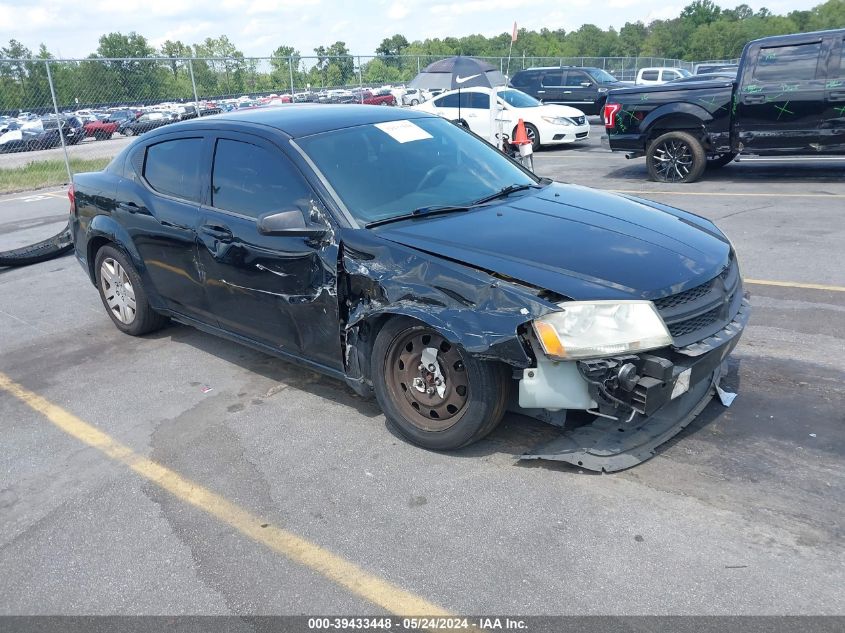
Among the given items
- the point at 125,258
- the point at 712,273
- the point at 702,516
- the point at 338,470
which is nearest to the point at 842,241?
the point at 712,273

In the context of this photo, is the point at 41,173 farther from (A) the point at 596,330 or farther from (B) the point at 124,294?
(A) the point at 596,330

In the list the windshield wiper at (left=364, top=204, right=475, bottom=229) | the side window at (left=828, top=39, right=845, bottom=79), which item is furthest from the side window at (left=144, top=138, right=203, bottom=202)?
the side window at (left=828, top=39, right=845, bottom=79)

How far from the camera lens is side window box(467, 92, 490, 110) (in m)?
16.6

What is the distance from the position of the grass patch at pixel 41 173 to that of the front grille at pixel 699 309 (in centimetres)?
1596

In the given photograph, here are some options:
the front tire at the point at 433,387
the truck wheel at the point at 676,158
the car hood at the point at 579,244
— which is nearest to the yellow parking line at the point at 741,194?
the truck wheel at the point at 676,158

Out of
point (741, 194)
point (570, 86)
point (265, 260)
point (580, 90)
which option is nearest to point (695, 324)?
point (265, 260)

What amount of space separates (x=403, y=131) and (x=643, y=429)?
2409mm

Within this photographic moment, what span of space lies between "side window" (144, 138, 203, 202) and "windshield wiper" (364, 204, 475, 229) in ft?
4.99

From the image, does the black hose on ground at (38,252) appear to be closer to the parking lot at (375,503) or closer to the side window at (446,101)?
the parking lot at (375,503)

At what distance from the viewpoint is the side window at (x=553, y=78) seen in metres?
22.2

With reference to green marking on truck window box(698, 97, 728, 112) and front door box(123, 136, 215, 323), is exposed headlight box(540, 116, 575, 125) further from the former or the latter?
front door box(123, 136, 215, 323)

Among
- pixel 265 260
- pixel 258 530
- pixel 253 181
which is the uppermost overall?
pixel 253 181

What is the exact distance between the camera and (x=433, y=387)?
360cm

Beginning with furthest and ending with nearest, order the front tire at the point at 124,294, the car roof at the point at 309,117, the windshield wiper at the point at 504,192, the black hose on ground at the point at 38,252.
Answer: the black hose on ground at the point at 38,252
the front tire at the point at 124,294
the car roof at the point at 309,117
the windshield wiper at the point at 504,192
